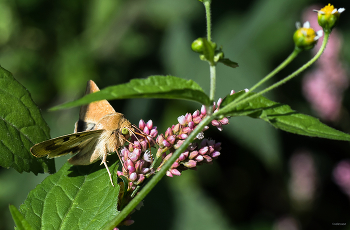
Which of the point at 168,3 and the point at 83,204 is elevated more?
the point at 168,3

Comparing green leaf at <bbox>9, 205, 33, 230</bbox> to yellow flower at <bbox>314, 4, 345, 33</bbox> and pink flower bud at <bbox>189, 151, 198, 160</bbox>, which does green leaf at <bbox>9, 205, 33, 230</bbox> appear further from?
yellow flower at <bbox>314, 4, 345, 33</bbox>

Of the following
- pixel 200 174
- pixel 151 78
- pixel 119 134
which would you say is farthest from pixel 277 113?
pixel 200 174

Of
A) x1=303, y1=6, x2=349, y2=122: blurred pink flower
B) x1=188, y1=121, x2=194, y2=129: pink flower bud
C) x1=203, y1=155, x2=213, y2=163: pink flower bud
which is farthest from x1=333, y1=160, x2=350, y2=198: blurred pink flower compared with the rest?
x1=188, y1=121, x2=194, y2=129: pink flower bud

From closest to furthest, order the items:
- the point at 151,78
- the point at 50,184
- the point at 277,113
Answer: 1. the point at 151,78
2. the point at 277,113
3. the point at 50,184

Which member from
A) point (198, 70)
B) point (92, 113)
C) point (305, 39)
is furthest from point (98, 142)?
point (198, 70)

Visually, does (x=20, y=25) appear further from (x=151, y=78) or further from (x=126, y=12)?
(x=151, y=78)

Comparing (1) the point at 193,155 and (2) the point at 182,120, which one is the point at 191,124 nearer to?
(2) the point at 182,120

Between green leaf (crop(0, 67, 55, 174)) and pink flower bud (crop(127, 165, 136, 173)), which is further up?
green leaf (crop(0, 67, 55, 174))
